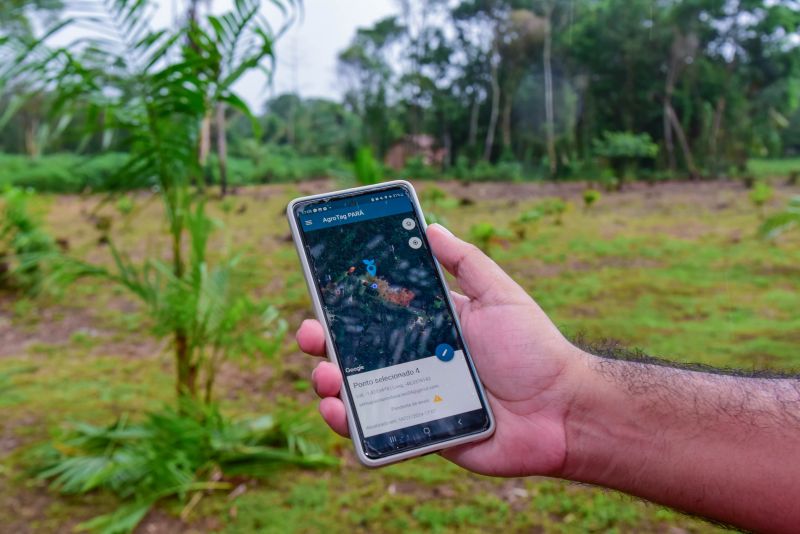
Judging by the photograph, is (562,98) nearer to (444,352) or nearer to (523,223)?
(523,223)

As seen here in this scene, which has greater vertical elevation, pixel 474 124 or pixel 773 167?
pixel 474 124

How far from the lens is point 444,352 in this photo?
2.22 ft

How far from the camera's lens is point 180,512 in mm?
1479

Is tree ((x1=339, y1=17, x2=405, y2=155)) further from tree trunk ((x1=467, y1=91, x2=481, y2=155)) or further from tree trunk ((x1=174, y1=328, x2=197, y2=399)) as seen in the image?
tree trunk ((x1=174, y1=328, x2=197, y2=399))

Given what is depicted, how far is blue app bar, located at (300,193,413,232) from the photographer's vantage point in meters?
0.69

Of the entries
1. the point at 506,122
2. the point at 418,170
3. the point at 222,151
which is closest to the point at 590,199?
the point at 506,122

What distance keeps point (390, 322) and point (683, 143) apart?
15.1 feet

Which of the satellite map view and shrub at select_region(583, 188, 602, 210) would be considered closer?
the satellite map view

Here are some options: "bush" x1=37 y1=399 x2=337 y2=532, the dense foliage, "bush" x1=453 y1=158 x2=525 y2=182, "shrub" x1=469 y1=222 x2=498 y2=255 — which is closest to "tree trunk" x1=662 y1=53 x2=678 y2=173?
the dense foliage

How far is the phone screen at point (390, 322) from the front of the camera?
645 millimetres

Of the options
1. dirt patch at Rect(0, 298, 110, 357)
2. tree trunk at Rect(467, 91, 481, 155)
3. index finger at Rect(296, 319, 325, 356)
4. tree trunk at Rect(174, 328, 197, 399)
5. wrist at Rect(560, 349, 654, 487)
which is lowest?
dirt patch at Rect(0, 298, 110, 357)

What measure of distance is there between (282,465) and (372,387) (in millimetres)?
1103

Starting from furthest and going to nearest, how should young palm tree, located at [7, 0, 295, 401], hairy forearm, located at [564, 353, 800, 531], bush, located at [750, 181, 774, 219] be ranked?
bush, located at [750, 181, 774, 219]
young palm tree, located at [7, 0, 295, 401]
hairy forearm, located at [564, 353, 800, 531]

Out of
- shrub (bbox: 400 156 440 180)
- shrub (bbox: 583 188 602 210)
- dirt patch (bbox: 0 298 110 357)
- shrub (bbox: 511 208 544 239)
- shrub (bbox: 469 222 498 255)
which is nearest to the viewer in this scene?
dirt patch (bbox: 0 298 110 357)
